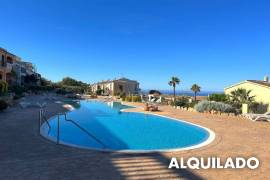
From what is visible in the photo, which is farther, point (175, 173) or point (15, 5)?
point (15, 5)

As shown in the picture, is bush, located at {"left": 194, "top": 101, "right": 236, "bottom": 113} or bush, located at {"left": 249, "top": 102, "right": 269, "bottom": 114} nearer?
bush, located at {"left": 194, "top": 101, "right": 236, "bottom": 113}

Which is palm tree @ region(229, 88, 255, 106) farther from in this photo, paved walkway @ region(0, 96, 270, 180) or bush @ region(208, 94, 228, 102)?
paved walkway @ region(0, 96, 270, 180)

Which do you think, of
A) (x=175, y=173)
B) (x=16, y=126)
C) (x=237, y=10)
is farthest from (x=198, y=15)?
(x=175, y=173)

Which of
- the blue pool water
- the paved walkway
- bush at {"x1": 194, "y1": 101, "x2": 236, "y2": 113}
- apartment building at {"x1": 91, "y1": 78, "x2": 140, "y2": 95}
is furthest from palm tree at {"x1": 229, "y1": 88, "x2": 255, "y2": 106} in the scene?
apartment building at {"x1": 91, "y1": 78, "x2": 140, "y2": 95}

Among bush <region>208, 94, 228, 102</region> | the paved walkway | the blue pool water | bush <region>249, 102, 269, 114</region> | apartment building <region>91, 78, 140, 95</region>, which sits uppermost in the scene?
apartment building <region>91, 78, 140, 95</region>

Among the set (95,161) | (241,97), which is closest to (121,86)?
(241,97)

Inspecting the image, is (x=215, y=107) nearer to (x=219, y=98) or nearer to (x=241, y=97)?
(x=241, y=97)

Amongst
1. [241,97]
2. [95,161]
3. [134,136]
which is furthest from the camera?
[241,97]

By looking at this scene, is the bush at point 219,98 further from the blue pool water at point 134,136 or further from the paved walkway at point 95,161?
the paved walkway at point 95,161

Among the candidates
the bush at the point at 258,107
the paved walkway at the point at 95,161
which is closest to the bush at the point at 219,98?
the bush at the point at 258,107

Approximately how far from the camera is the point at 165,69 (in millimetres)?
63812

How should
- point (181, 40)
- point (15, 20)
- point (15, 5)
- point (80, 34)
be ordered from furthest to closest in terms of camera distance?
point (181, 40) < point (80, 34) < point (15, 20) < point (15, 5)

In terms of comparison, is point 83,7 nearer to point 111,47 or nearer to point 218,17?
point 218,17

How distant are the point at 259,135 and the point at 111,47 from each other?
4012 centimetres
